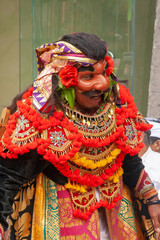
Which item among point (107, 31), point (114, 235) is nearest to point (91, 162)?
point (114, 235)

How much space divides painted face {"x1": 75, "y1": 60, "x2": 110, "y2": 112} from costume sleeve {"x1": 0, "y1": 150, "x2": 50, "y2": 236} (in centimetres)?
31

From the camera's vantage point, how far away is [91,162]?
1.70 metres

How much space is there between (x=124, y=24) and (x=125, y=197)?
1.92 meters

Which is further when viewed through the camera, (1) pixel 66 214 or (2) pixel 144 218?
(2) pixel 144 218

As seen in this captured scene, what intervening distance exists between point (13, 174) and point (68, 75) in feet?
1.50

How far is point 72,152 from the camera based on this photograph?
162cm

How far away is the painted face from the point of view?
5.35 feet

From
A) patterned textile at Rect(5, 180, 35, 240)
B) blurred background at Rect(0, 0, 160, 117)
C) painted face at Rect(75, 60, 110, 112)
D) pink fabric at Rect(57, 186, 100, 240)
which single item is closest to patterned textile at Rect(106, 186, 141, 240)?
pink fabric at Rect(57, 186, 100, 240)

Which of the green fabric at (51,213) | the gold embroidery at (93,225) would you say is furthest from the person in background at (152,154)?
the green fabric at (51,213)

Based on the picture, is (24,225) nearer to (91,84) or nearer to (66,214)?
(66,214)

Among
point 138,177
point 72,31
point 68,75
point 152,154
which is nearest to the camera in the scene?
point 68,75

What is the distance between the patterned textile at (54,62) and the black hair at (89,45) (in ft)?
0.06

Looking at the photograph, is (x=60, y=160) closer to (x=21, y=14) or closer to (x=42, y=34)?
(x=42, y=34)

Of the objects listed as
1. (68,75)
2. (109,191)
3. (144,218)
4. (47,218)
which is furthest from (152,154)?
(68,75)
